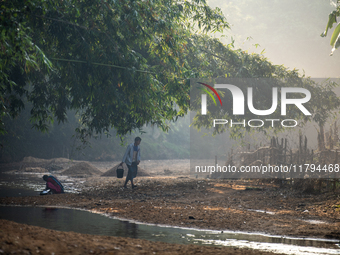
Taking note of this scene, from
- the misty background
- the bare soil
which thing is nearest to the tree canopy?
the bare soil

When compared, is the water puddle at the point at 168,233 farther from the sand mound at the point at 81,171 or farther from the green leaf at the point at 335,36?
the sand mound at the point at 81,171

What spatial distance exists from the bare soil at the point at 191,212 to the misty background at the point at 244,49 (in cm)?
1865

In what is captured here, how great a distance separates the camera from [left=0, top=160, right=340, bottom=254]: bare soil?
15.9 ft

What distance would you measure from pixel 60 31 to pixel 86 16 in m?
0.90

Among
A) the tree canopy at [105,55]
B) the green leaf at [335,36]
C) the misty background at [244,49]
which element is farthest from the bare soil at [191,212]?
the misty background at [244,49]

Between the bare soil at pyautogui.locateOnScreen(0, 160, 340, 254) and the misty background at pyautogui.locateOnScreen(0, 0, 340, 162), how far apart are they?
18.6 m

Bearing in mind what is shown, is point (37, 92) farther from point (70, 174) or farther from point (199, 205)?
point (70, 174)

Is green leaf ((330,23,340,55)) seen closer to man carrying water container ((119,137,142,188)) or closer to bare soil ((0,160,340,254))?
bare soil ((0,160,340,254))

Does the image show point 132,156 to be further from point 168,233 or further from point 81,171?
point 81,171

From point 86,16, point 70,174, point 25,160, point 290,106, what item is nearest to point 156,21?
point 86,16

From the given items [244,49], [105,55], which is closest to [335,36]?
[105,55]

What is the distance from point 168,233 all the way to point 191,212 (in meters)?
1.94

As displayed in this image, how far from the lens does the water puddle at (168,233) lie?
18.5 ft

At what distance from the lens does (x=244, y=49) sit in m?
65.8
